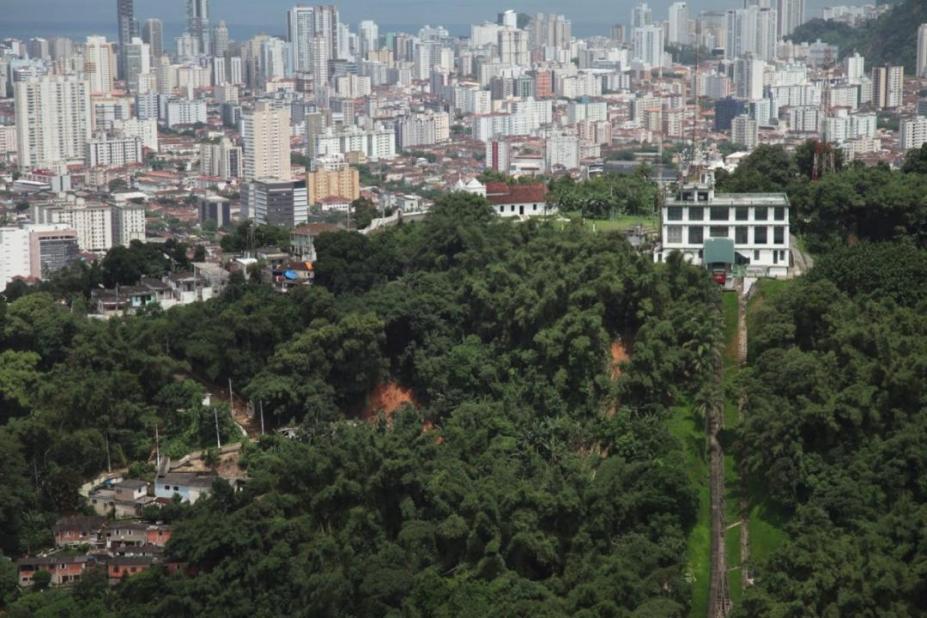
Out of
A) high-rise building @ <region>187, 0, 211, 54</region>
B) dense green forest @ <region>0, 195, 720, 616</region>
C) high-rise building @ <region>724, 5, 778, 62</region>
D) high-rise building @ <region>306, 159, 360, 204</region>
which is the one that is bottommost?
dense green forest @ <region>0, 195, 720, 616</region>

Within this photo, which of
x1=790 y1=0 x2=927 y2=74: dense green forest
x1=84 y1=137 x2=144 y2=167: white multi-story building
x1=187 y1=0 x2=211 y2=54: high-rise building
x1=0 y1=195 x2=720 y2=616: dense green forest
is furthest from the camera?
x1=187 y1=0 x2=211 y2=54: high-rise building

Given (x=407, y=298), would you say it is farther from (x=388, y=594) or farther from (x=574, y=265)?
(x=388, y=594)

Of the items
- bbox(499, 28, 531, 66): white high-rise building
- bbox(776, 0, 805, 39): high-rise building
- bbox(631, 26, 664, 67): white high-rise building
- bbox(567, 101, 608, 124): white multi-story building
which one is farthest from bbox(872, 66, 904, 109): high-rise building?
bbox(499, 28, 531, 66): white high-rise building

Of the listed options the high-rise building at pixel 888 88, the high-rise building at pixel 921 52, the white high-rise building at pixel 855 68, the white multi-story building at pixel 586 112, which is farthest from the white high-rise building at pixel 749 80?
the high-rise building at pixel 921 52

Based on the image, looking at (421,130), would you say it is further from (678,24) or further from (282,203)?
(678,24)

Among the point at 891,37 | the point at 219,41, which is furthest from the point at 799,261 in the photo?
the point at 219,41

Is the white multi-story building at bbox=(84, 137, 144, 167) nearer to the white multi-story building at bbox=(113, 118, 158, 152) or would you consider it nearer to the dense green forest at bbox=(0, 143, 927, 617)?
the white multi-story building at bbox=(113, 118, 158, 152)

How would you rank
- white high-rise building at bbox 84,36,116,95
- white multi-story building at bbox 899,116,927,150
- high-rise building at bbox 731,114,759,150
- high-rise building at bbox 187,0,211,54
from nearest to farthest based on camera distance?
white multi-story building at bbox 899,116,927,150, high-rise building at bbox 731,114,759,150, white high-rise building at bbox 84,36,116,95, high-rise building at bbox 187,0,211,54

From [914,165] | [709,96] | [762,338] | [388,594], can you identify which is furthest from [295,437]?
[709,96]
